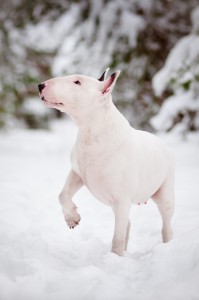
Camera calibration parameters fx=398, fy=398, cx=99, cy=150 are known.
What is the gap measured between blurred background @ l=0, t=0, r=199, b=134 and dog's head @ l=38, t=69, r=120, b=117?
14.1 ft

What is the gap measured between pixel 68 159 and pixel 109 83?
19.1 feet

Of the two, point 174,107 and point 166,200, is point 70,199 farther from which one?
point 174,107

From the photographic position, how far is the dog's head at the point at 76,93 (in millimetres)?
2674

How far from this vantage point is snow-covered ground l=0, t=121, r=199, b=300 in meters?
2.18

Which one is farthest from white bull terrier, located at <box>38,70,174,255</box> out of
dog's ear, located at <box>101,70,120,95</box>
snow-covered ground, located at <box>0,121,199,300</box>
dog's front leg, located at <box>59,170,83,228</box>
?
snow-covered ground, located at <box>0,121,199,300</box>

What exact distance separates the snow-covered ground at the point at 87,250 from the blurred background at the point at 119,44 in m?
1.97

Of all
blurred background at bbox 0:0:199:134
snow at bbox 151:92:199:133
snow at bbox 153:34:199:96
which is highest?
blurred background at bbox 0:0:199:134

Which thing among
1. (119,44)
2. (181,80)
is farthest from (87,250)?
(119,44)

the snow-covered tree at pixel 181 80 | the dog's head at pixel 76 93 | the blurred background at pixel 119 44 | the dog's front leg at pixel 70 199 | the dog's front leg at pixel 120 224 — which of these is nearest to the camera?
the dog's head at pixel 76 93

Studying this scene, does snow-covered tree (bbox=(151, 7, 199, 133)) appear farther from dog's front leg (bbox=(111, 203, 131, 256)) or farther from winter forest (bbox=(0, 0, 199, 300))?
dog's front leg (bbox=(111, 203, 131, 256))

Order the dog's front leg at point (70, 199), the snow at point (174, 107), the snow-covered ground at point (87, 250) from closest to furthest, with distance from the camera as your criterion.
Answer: the snow-covered ground at point (87, 250)
the dog's front leg at point (70, 199)
the snow at point (174, 107)

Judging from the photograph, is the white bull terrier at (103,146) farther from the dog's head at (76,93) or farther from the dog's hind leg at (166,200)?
the dog's hind leg at (166,200)

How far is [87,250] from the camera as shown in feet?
10.6

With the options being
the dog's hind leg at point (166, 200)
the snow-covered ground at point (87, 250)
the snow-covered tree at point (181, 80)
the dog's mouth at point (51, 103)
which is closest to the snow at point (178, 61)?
the snow-covered tree at point (181, 80)
